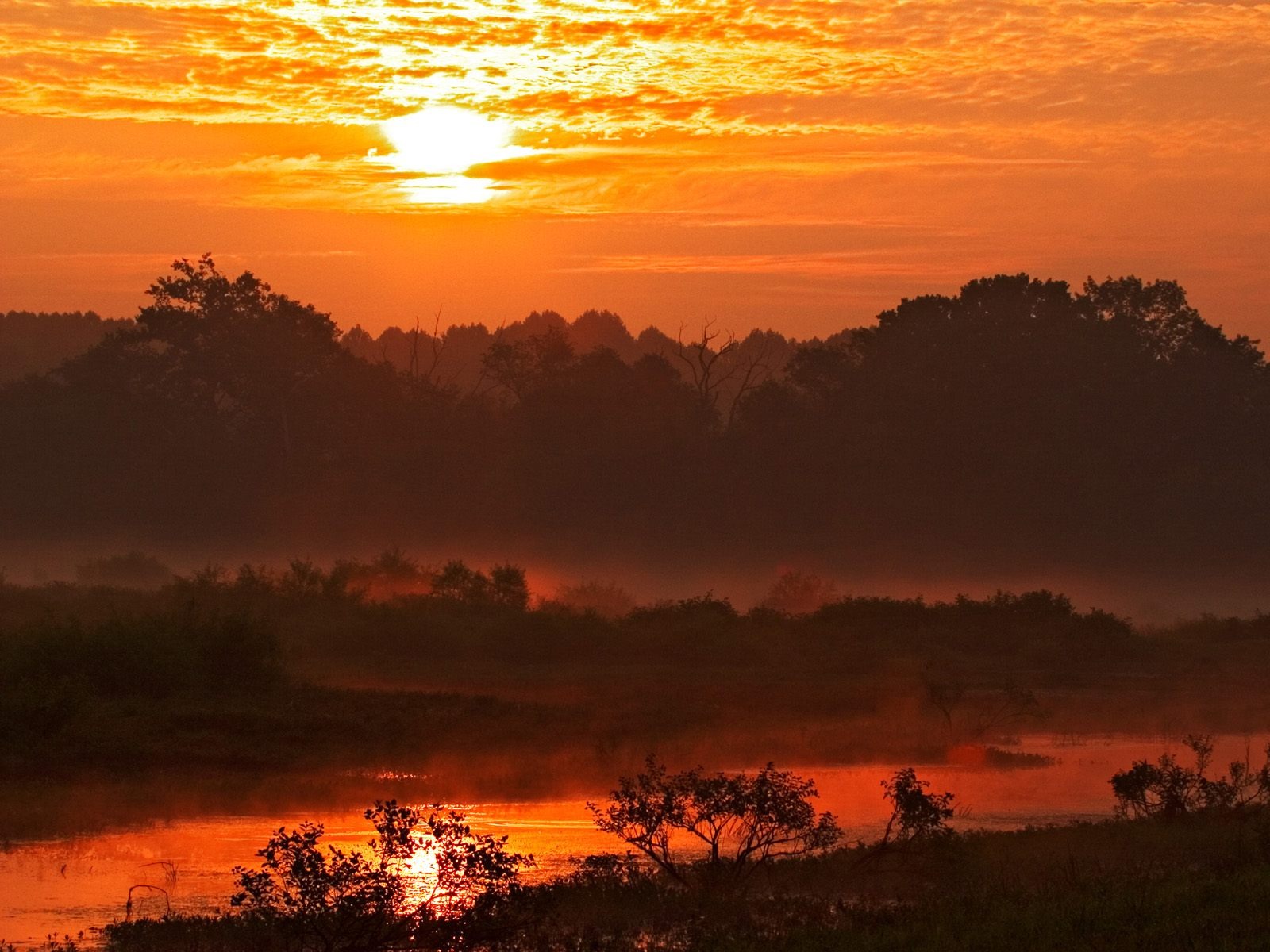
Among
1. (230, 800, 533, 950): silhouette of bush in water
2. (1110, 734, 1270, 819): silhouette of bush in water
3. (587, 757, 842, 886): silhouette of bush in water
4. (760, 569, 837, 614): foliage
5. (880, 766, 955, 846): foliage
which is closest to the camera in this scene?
(230, 800, 533, 950): silhouette of bush in water

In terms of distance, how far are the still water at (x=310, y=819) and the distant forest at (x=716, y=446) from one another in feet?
167

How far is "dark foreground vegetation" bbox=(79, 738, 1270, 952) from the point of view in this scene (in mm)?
14273

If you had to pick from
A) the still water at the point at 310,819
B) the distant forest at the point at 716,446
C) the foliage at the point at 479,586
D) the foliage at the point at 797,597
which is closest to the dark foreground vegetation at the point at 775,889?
the still water at the point at 310,819

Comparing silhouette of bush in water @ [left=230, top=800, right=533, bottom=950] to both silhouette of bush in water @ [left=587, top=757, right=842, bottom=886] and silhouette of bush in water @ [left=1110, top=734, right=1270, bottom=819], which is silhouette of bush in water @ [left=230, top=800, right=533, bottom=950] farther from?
silhouette of bush in water @ [left=1110, top=734, right=1270, bottom=819]

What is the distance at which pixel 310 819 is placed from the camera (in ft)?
71.6

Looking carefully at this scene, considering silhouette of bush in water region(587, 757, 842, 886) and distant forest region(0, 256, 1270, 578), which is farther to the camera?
distant forest region(0, 256, 1270, 578)

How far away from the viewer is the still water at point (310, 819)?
1695cm

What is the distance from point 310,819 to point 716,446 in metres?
62.7

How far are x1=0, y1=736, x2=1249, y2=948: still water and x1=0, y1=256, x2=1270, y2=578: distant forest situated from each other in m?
51.0

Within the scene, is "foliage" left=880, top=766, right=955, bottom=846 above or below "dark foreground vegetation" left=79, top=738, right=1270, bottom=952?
above

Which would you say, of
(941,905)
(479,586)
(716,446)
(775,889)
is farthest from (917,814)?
(716,446)

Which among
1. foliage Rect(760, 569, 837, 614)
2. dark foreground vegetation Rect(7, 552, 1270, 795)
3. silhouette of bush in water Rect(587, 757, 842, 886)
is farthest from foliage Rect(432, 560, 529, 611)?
silhouette of bush in water Rect(587, 757, 842, 886)

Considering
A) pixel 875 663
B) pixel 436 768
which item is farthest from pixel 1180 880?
pixel 875 663

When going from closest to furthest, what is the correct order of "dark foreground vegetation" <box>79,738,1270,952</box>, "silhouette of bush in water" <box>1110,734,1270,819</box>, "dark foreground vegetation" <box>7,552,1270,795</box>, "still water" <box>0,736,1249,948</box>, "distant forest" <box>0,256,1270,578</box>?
"dark foreground vegetation" <box>79,738,1270,952</box> → "still water" <box>0,736,1249,948</box> → "silhouette of bush in water" <box>1110,734,1270,819</box> → "dark foreground vegetation" <box>7,552,1270,795</box> → "distant forest" <box>0,256,1270,578</box>
